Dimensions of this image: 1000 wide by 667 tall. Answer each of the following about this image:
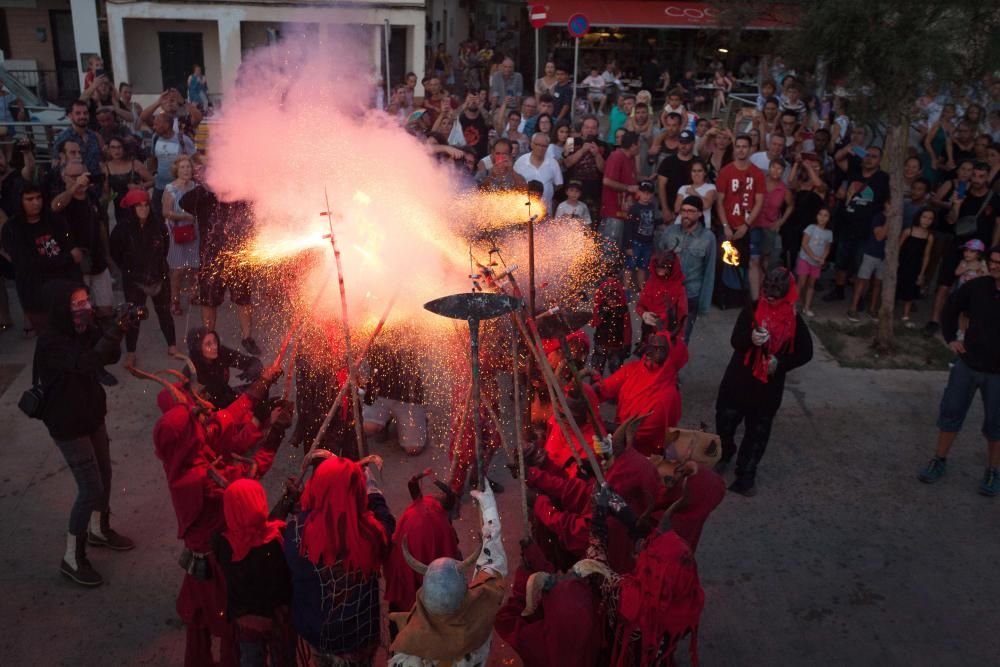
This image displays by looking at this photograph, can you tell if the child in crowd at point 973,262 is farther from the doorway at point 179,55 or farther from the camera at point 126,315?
the doorway at point 179,55

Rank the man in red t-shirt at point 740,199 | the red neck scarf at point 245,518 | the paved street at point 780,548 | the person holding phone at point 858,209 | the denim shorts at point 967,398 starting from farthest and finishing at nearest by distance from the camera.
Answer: the person holding phone at point 858,209
the man in red t-shirt at point 740,199
the denim shorts at point 967,398
the paved street at point 780,548
the red neck scarf at point 245,518

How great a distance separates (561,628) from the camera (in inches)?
137

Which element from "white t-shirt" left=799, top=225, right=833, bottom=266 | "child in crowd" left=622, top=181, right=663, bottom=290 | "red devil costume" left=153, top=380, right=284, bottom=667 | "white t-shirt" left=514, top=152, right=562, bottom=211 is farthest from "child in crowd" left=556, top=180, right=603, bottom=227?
"red devil costume" left=153, top=380, right=284, bottom=667

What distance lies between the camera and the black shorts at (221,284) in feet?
27.8

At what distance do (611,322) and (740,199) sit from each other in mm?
3373

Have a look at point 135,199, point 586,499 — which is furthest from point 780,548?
point 135,199

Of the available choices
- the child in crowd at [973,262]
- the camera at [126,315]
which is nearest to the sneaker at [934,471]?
the child in crowd at [973,262]

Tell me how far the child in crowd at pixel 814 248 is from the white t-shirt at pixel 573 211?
8.70 ft

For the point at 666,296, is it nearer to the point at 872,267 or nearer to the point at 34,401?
the point at 872,267

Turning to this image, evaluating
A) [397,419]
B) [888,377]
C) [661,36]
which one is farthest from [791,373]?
[661,36]

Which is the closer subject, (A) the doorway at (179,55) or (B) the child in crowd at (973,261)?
(B) the child in crowd at (973,261)

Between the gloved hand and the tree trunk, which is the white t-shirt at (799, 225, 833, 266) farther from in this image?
the gloved hand

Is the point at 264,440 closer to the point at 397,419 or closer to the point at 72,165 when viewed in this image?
the point at 397,419

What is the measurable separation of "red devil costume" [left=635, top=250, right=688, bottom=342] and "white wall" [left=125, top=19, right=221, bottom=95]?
1871 cm
